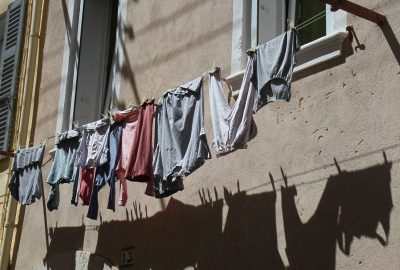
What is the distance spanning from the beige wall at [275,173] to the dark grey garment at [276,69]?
44 centimetres

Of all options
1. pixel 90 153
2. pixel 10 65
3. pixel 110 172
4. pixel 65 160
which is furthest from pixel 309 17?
pixel 10 65

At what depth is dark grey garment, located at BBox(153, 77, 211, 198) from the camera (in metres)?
5.78

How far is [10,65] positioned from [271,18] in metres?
4.48

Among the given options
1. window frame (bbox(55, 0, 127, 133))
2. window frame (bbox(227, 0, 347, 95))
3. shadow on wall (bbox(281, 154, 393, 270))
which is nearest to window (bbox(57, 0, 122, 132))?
window frame (bbox(55, 0, 127, 133))

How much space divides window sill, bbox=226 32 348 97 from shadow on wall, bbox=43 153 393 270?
35.3 inches

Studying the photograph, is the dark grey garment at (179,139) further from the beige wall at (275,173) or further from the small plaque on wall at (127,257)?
the small plaque on wall at (127,257)

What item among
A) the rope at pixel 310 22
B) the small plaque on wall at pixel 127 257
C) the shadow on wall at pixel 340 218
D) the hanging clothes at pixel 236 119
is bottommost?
the shadow on wall at pixel 340 218

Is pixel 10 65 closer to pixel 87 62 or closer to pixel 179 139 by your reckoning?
pixel 87 62

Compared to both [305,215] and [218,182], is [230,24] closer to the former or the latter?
[218,182]

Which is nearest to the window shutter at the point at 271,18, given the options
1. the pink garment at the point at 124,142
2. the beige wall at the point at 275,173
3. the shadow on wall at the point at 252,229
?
the beige wall at the point at 275,173

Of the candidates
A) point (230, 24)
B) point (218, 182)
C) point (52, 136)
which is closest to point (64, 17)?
point (52, 136)

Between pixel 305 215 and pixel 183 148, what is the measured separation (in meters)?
1.10

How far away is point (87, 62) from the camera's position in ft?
28.9

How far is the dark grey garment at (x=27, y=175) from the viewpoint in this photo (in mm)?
7992
